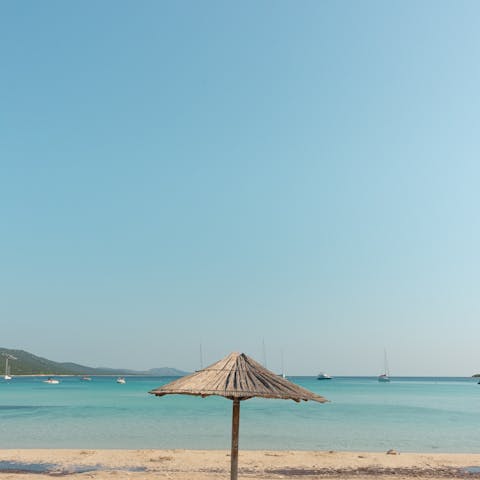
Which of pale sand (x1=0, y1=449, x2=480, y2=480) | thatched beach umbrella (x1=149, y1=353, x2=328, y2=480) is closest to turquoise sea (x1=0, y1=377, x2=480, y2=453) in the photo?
pale sand (x1=0, y1=449, x2=480, y2=480)

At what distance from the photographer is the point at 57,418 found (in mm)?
42250

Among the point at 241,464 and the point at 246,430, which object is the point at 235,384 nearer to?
the point at 241,464

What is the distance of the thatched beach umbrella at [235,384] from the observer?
10.2m

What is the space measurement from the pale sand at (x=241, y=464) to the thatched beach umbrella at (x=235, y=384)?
860 cm

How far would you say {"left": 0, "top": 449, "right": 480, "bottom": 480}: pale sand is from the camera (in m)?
18.8

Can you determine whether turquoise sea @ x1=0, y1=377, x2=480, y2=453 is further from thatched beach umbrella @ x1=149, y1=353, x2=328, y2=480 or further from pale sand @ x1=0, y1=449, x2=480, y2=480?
thatched beach umbrella @ x1=149, y1=353, x2=328, y2=480

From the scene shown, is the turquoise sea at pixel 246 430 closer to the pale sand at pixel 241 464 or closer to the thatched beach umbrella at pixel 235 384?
the pale sand at pixel 241 464

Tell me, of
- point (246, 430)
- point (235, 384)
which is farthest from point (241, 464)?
point (246, 430)

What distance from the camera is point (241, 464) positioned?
20875 millimetres

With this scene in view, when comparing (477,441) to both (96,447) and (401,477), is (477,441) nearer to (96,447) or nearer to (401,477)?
(401,477)

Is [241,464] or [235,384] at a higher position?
[235,384]

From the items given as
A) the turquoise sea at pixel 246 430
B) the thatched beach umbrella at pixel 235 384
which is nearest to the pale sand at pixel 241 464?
the turquoise sea at pixel 246 430

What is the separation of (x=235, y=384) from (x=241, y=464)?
39.3 feet

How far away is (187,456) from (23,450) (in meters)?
7.98
